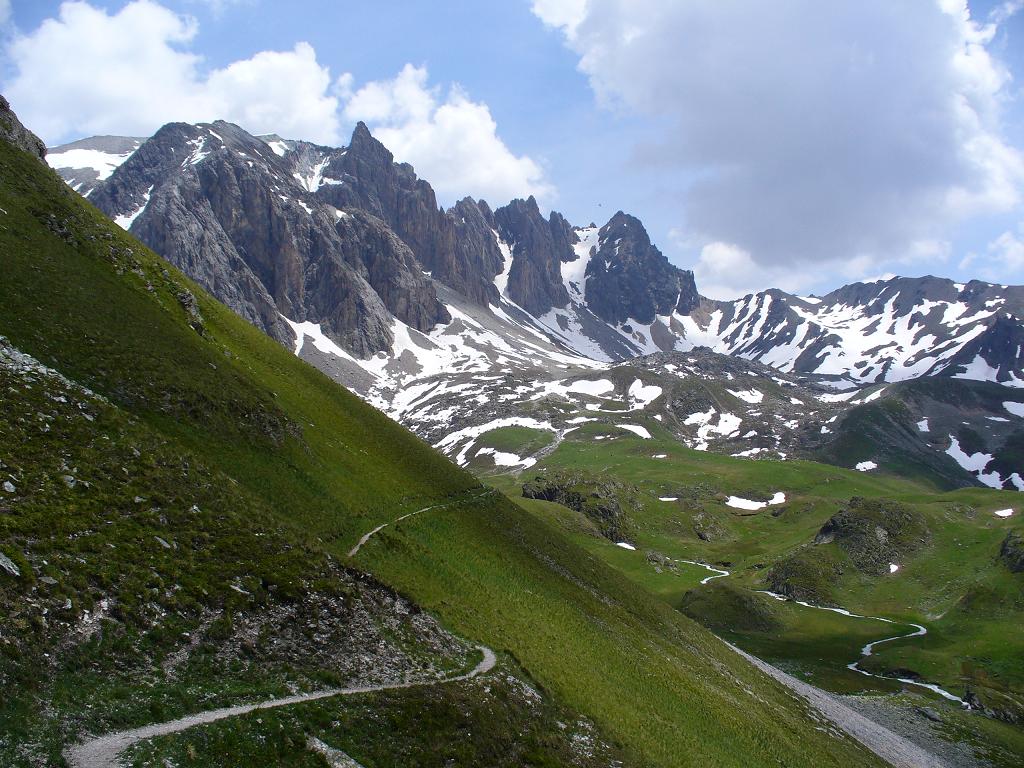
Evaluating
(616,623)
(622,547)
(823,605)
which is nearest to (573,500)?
(622,547)

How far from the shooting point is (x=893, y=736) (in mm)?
52406

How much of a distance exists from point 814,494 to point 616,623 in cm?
14468

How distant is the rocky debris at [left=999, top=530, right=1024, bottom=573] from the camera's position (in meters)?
92.8

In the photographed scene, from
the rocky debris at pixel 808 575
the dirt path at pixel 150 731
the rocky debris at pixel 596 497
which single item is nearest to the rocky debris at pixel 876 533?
the rocky debris at pixel 808 575

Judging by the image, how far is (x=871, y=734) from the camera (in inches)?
2007

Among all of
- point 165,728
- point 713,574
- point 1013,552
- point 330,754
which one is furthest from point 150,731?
point 1013,552

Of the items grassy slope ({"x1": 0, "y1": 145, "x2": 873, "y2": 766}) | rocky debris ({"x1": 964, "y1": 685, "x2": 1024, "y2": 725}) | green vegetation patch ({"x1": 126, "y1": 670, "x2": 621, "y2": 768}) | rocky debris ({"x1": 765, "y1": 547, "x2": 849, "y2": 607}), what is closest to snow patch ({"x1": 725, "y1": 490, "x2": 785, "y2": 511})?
rocky debris ({"x1": 765, "y1": 547, "x2": 849, "y2": 607})

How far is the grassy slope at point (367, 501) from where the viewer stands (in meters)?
33.0

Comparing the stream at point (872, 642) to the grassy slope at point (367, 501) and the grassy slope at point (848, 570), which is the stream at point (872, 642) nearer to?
the grassy slope at point (848, 570)

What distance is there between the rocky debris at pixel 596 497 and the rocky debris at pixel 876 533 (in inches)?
1510

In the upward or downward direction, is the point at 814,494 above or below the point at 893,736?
above

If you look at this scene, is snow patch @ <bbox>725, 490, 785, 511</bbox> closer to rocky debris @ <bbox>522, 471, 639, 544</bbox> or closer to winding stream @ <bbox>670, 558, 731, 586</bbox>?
rocky debris @ <bbox>522, 471, 639, 544</bbox>

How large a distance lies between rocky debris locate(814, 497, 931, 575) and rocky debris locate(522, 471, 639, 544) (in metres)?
38.4

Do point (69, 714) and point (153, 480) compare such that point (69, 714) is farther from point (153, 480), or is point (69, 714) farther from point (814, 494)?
point (814, 494)
